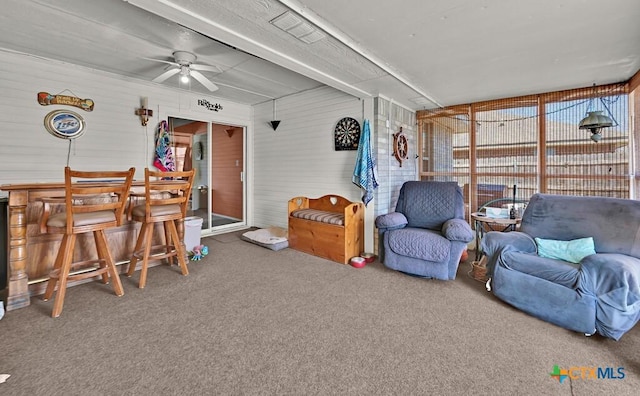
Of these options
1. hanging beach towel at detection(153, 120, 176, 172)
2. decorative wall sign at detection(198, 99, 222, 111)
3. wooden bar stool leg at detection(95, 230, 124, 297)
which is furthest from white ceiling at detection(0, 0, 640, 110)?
wooden bar stool leg at detection(95, 230, 124, 297)

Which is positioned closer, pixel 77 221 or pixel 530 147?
pixel 77 221

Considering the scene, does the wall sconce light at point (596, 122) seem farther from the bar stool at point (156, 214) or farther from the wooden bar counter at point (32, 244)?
the wooden bar counter at point (32, 244)

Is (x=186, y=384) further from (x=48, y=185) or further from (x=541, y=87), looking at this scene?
(x=541, y=87)

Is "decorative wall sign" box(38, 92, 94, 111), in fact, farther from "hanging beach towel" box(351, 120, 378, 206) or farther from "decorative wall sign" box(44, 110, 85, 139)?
"hanging beach towel" box(351, 120, 378, 206)

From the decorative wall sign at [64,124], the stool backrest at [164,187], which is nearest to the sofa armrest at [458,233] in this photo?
the stool backrest at [164,187]

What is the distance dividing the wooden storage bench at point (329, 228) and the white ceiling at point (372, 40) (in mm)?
1649

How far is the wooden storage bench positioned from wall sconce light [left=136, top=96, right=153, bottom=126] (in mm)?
2563

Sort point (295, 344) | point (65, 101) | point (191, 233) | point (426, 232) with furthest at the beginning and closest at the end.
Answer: point (191, 233) < point (65, 101) < point (426, 232) < point (295, 344)

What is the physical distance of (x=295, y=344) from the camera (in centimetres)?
200

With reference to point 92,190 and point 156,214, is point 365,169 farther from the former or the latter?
point 92,190

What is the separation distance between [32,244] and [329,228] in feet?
10.1

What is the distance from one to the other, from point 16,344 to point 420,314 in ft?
9.69

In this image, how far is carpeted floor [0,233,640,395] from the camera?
5.36 feet

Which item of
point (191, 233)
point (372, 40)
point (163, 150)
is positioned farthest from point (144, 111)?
point (372, 40)
